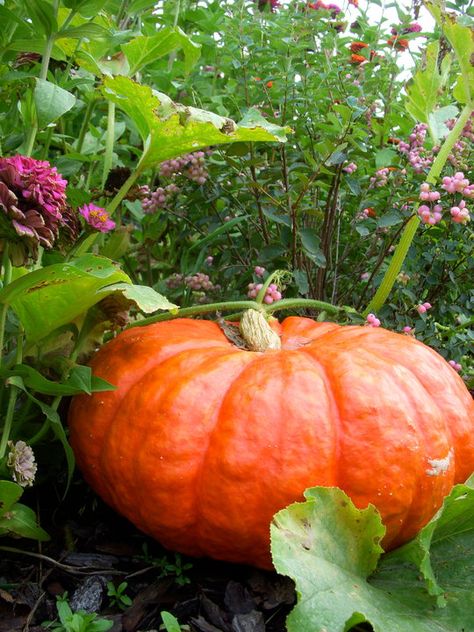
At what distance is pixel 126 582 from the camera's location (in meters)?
1.33

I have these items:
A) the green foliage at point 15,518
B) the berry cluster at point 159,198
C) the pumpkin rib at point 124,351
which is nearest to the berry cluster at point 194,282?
the berry cluster at point 159,198

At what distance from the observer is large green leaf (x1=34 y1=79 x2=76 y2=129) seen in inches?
46.1

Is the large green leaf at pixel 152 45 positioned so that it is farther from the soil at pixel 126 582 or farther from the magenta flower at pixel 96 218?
the soil at pixel 126 582

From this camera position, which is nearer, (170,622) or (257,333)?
(170,622)

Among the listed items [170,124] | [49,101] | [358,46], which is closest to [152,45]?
[170,124]

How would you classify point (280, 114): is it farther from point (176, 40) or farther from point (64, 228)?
point (64, 228)

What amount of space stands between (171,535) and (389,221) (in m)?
0.87

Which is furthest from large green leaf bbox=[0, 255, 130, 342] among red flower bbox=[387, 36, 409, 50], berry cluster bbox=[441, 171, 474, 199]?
red flower bbox=[387, 36, 409, 50]

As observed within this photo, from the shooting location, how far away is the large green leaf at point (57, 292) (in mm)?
1121

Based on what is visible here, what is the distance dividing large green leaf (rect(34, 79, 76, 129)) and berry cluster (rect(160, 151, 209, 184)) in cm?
68

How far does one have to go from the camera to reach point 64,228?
1.26 meters

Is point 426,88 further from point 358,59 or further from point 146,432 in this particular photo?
point 146,432

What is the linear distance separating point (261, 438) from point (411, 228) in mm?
714

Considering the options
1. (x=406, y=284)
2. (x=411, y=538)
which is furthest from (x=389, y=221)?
(x=411, y=538)
